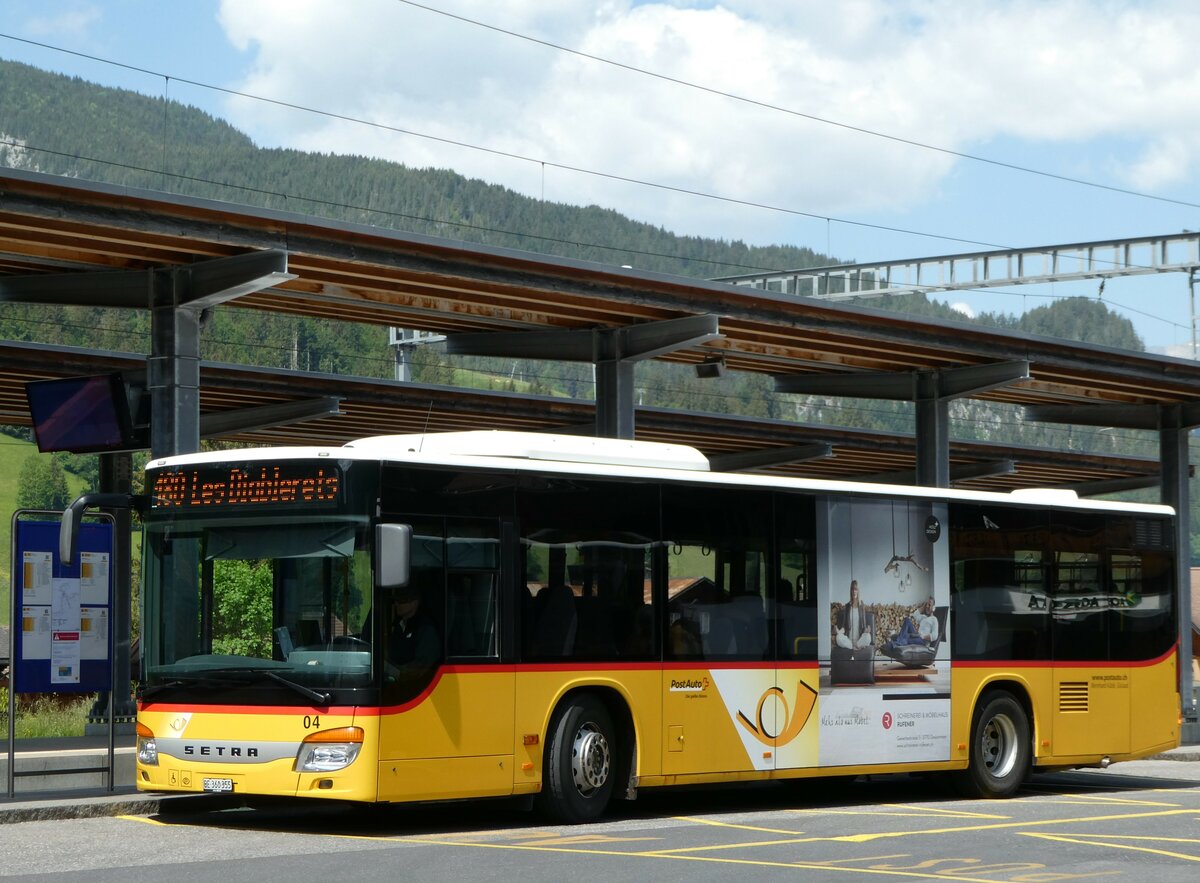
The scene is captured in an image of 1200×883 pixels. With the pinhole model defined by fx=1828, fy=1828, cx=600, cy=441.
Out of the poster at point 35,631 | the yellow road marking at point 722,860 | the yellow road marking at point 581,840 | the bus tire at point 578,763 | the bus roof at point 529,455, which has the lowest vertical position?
the yellow road marking at point 581,840

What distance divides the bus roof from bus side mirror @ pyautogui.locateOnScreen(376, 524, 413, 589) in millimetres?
614

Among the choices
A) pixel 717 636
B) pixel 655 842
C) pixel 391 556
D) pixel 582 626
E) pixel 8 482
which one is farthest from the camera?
pixel 8 482

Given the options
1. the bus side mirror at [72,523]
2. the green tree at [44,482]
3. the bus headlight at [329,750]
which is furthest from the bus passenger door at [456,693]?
the green tree at [44,482]

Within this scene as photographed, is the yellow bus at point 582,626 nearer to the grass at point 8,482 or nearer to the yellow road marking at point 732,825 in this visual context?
the yellow road marking at point 732,825

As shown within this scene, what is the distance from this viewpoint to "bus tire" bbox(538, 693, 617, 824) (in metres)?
13.9

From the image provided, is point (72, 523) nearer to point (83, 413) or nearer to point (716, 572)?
point (716, 572)

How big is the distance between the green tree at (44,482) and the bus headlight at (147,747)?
116173mm

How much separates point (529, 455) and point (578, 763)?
240 cm

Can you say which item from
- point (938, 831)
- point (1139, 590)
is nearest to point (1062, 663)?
point (1139, 590)

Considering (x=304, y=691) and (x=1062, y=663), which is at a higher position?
(x=304, y=691)

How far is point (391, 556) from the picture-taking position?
12.5 m

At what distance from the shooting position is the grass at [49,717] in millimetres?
22500

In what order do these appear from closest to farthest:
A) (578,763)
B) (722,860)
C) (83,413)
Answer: (722,860), (578,763), (83,413)

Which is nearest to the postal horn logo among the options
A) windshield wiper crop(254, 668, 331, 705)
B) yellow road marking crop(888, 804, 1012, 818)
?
yellow road marking crop(888, 804, 1012, 818)
